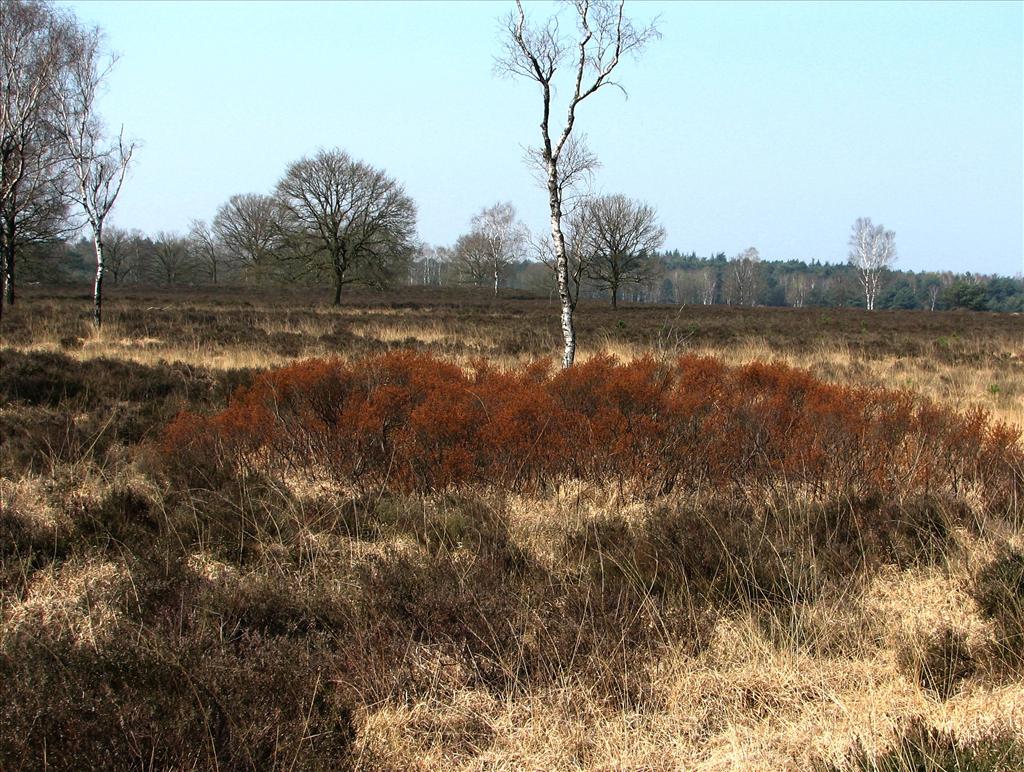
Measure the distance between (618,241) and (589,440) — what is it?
35.7m

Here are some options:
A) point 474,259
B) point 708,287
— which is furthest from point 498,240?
point 708,287

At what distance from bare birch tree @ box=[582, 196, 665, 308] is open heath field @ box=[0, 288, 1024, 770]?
3272 centimetres

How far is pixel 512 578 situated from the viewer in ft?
10.9

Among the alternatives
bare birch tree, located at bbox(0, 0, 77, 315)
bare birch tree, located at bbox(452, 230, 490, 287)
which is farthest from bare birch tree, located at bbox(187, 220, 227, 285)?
bare birch tree, located at bbox(0, 0, 77, 315)

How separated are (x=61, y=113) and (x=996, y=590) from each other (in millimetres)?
19148

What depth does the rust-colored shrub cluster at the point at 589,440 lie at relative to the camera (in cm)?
473

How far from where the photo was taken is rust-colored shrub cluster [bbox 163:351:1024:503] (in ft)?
15.5

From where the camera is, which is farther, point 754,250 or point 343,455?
point 754,250

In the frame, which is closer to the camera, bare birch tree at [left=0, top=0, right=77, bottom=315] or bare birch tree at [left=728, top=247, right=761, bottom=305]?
bare birch tree at [left=0, top=0, right=77, bottom=315]

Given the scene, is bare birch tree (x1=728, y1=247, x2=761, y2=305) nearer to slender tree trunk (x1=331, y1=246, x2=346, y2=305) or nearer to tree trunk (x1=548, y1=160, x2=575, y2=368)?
slender tree trunk (x1=331, y1=246, x2=346, y2=305)

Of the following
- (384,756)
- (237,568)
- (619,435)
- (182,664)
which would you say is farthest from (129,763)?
(619,435)

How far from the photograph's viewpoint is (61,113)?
50.5 feet

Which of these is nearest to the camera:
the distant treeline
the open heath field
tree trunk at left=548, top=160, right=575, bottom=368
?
the open heath field

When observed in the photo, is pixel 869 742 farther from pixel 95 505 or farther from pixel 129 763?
pixel 95 505
